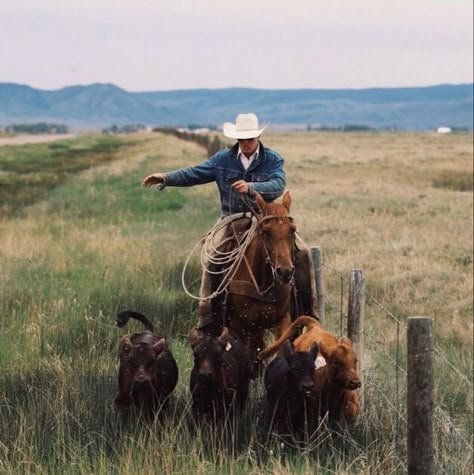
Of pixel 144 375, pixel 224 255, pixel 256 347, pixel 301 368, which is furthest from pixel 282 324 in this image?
pixel 144 375

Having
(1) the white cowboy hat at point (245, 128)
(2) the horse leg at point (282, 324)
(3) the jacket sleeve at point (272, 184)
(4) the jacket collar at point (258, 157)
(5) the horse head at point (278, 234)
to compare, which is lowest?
(2) the horse leg at point (282, 324)

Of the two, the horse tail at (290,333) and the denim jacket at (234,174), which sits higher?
the denim jacket at (234,174)

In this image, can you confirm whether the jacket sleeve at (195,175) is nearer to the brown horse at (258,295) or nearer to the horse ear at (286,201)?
the brown horse at (258,295)

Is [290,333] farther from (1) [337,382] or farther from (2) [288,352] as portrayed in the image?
(2) [288,352]

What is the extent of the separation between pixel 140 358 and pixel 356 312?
1804 millimetres

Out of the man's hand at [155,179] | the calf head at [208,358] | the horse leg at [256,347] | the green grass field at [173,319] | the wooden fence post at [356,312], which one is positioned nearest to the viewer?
the green grass field at [173,319]

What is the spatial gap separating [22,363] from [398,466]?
11.4 ft

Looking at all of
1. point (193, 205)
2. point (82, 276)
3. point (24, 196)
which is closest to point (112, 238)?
point (82, 276)

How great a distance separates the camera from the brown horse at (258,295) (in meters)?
8.09

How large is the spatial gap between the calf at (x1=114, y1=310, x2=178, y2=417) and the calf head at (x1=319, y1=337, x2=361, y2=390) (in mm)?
1167

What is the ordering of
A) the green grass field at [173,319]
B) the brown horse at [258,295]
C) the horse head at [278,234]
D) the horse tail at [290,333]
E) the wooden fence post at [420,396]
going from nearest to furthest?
the wooden fence post at [420,396], the green grass field at [173,319], the horse head at [278,234], the horse tail at [290,333], the brown horse at [258,295]

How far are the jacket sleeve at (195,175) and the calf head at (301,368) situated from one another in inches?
99.4

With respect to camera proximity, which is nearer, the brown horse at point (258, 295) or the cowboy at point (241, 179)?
the brown horse at point (258, 295)

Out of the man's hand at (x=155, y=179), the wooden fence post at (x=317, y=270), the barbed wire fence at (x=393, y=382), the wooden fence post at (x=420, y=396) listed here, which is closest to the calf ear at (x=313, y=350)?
the barbed wire fence at (x=393, y=382)
